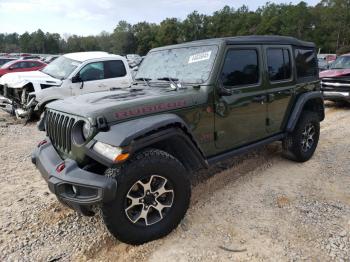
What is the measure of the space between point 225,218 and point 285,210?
0.75 meters

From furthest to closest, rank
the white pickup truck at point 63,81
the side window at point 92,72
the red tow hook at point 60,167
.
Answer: the side window at point 92,72 → the white pickup truck at point 63,81 → the red tow hook at point 60,167

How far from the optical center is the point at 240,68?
4.05 meters

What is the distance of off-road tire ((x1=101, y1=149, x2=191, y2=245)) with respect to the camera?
2848 millimetres

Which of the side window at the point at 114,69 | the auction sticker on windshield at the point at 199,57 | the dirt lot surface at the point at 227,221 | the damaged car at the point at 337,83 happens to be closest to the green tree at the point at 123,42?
the damaged car at the point at 337,83

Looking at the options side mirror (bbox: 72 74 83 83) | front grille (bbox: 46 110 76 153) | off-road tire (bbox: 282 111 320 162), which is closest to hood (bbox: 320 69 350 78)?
off-road tire (bbox: 282 111 320 162)

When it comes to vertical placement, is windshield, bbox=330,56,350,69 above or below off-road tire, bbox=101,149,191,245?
above

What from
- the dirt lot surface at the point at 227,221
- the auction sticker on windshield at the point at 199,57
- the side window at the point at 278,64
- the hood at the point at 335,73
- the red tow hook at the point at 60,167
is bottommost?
the dirt lot surface at the point at 227,221

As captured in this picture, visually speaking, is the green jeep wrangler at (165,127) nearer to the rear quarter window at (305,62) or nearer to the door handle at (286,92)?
the door handle at (286,92)

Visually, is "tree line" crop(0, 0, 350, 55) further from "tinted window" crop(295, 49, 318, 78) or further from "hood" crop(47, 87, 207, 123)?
"hood" crop(47, 87, 207, 123)

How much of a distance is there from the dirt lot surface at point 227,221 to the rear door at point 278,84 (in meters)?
0.81

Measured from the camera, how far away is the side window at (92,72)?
8.47m

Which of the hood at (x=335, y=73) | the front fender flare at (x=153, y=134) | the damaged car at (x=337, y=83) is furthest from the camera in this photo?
the hood at (x=335, y=73)

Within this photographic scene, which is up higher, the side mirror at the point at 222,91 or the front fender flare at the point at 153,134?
the side mirror at the point at 222,91

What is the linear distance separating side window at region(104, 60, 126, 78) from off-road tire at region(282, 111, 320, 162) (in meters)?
5.28
